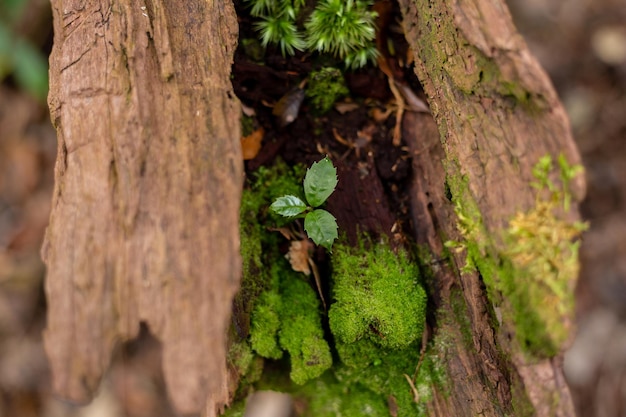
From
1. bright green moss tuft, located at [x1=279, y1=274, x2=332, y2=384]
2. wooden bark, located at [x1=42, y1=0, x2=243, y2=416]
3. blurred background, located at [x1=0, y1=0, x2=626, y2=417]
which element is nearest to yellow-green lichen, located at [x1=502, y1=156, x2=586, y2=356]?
bright green moss tuft, located at [x1=279, y1=274, x2=332, y2=384]

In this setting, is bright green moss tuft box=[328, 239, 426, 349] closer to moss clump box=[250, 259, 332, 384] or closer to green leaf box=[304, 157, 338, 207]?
moss clump box=[250, 259, 332, 384]

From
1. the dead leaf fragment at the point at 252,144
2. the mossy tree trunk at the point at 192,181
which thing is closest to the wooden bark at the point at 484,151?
the mossy tree trunk at the point at 192,181

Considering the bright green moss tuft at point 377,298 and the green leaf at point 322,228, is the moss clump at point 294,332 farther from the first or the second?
the green leaf at point 322,228

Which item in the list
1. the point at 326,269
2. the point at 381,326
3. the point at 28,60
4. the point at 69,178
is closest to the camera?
the point at 69,178

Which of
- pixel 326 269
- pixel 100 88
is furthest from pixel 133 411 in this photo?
pixel 100 88

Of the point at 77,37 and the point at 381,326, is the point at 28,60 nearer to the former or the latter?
the point at 77,37

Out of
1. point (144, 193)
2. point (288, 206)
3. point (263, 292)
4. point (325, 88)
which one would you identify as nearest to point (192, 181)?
point (144, 193)
